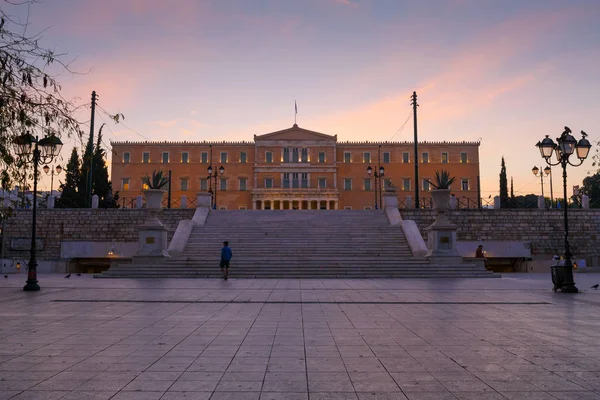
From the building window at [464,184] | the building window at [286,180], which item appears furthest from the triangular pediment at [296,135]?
the building window at [464,184]

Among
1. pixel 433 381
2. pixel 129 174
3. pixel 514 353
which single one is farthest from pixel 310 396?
pixel 129 174

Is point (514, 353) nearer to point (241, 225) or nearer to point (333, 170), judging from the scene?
point (241, 225)

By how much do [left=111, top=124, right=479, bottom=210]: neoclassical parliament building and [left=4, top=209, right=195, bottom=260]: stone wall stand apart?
3986 centimetres

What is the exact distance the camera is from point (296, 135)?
72438 mm

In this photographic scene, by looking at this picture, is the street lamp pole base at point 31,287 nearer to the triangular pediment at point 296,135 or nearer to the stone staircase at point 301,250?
the stone staircase at point 301,250

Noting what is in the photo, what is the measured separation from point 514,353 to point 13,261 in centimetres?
2636

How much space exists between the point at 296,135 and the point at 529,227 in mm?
45935

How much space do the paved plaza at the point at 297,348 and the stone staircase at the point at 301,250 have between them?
24.0 feet

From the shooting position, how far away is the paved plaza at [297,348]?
4586 millimetres

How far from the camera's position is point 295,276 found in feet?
62.4

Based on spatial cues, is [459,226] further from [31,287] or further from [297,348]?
[297,348]

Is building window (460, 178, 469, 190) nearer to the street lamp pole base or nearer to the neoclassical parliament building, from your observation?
the neoclassical parliament building

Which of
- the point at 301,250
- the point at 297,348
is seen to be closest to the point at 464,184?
the point at 301,250

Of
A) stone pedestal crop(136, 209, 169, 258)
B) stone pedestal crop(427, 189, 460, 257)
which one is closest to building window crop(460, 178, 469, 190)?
stone pedestal crop(427, 189, 460, 257)
